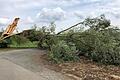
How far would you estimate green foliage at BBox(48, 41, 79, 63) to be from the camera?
13.9m

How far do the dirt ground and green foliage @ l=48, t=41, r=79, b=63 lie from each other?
402 mm

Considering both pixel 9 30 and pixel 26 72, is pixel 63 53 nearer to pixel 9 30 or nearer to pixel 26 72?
pixel 26 72

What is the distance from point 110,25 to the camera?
1567 cm

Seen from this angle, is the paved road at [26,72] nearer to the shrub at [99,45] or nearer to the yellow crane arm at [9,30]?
the shrub at [99,45]

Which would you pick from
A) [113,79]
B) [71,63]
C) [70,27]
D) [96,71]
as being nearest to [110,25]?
[70,27]

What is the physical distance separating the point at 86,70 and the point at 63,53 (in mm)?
2960

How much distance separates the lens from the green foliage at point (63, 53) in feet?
45.8

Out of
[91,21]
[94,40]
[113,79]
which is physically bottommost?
[113,79]

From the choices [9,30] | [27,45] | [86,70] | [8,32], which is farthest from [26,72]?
[9,30]

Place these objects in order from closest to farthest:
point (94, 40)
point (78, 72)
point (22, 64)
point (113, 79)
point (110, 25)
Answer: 1. point (113, 79)
2. point (78, 72)
3. point (22, 64)
4. point (94, 40)
5. point (110, 25)

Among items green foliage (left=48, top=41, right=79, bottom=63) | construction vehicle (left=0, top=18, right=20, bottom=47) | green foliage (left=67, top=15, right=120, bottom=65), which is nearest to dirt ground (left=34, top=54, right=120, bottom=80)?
green foliage (left=48, top=41, right=79, bottom=63)

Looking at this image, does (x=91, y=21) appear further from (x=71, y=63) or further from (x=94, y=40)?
(x=71, y=63)

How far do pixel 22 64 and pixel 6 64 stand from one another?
2.65 ft

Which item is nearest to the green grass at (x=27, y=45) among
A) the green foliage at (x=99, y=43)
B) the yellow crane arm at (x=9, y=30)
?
the yellow crane arm at (x=9, y=30)
